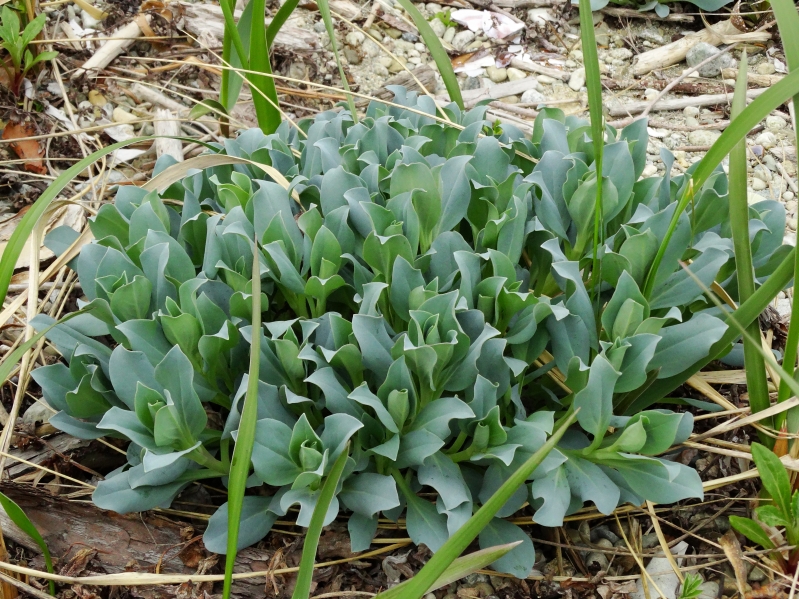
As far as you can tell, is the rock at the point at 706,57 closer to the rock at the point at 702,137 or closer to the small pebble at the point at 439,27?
the rock at the point at 702,137

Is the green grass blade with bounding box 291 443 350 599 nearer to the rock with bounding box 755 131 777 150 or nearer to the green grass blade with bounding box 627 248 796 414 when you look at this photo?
the green grass blade with bounding box 627 248 796 414

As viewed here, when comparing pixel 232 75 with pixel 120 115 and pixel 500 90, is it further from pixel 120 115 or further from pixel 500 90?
pixel 500 90

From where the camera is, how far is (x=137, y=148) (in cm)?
272

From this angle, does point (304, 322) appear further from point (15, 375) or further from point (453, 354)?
point (15, 375)

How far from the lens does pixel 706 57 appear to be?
3.32 m

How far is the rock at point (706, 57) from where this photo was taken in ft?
10.8

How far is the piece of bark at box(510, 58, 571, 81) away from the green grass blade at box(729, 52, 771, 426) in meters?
1.92

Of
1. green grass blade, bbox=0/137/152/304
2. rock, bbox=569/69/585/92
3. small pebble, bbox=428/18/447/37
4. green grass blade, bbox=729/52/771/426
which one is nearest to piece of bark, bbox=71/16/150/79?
small pebble, bbox=428/18/447/37

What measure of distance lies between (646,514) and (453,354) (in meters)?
0.62

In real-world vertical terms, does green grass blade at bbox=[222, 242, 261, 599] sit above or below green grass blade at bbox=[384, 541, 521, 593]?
above

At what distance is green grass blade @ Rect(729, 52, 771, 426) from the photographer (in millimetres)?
1451

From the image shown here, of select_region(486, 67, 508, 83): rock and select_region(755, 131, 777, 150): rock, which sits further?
select_region(486, 67, 508, 83): rock

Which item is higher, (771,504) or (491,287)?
(491,287)

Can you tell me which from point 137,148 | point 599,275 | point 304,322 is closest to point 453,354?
point 304,322
